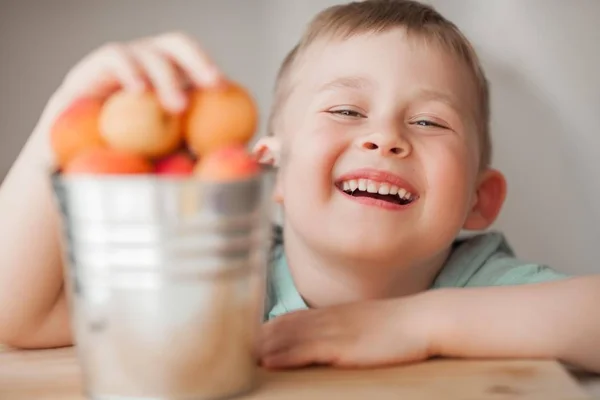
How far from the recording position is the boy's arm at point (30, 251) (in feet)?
2.37

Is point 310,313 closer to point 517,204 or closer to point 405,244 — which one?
point 405,244

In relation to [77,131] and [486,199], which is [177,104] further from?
[486,199]

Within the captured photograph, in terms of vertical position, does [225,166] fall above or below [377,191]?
above

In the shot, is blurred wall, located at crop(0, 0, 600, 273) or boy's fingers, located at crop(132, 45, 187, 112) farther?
blurred wall, located at crop(0, 0, 600, 273)

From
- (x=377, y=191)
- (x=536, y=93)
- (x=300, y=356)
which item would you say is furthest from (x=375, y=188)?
(x=536, y=93)

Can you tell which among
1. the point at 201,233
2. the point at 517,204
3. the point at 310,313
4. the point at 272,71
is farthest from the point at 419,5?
the point at 201,233

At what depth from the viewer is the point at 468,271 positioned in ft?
3.47

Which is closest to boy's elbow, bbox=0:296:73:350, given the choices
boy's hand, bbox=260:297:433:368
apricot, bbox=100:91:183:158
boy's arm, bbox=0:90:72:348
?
boy's arm, bbox=0:90:72:348

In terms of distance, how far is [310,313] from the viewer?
0.68 meters

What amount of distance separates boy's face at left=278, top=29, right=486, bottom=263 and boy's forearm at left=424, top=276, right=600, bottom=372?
0.19m

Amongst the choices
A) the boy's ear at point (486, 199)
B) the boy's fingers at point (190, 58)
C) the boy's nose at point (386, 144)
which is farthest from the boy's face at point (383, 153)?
the boy's fingers at point (190, 58)

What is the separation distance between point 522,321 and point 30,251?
0.41 metres

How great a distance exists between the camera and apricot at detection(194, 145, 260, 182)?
48 centimetres

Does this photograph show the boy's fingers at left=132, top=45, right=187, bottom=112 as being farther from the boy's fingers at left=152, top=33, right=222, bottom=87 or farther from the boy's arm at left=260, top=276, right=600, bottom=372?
the boy's arm at left=260, top=276, right=600, bottom=372
